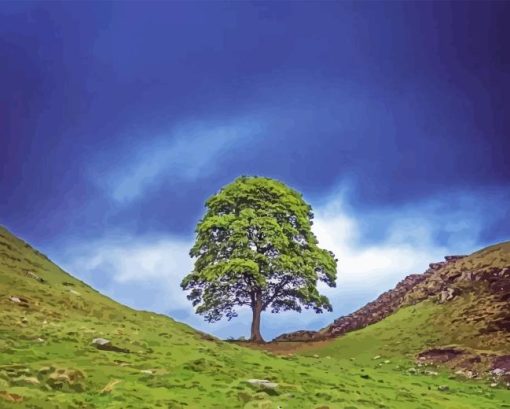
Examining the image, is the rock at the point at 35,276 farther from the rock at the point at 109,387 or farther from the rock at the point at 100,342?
the rock at the point at 109,387

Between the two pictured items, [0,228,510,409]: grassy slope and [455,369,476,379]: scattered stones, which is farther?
[455,369,476,379]: scattered stones

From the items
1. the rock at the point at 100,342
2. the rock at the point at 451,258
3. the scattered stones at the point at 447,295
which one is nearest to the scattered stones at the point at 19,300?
the rock at the point at 100,342

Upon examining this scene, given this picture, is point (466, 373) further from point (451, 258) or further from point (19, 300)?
point (451, 258)

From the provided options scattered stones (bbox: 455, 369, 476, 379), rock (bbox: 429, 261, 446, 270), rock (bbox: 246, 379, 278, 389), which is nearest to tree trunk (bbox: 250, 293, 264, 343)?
scattered stones (bbox: 455, 369, 476, 379)

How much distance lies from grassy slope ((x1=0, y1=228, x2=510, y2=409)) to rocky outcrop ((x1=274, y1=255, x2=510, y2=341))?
42.3 ft

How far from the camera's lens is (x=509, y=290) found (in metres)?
56.0

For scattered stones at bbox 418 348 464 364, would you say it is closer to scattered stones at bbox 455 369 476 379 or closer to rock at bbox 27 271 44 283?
scattered stones at bbox 455 369 476 379

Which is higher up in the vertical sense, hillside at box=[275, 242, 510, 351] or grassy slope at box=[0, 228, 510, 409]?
hillside at box=[275, 242, 510, 351]

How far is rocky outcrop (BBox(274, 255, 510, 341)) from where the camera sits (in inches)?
2290

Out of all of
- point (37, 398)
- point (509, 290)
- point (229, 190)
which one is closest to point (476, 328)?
point (509, 290)

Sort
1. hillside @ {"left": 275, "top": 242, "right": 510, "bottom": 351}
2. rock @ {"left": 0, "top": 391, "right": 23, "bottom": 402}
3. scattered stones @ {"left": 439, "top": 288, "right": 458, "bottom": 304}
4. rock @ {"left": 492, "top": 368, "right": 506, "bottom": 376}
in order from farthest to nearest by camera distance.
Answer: scattered stones @ {"left": 439, "top": 288, "right": 458, "bottom": 304}
hillside @ {"left": 275, "top": 242, "right": 510, "bottom": 351}
rock @ {"left": 492, "top": 368, "right": 506, "bottom": 376}
rock @ {"left": 0, "top": 391, "right": 23, "bottom": 402}

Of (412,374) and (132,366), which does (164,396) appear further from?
(412,374)

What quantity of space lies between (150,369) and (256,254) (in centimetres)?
3623

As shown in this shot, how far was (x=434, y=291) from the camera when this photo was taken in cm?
6662
